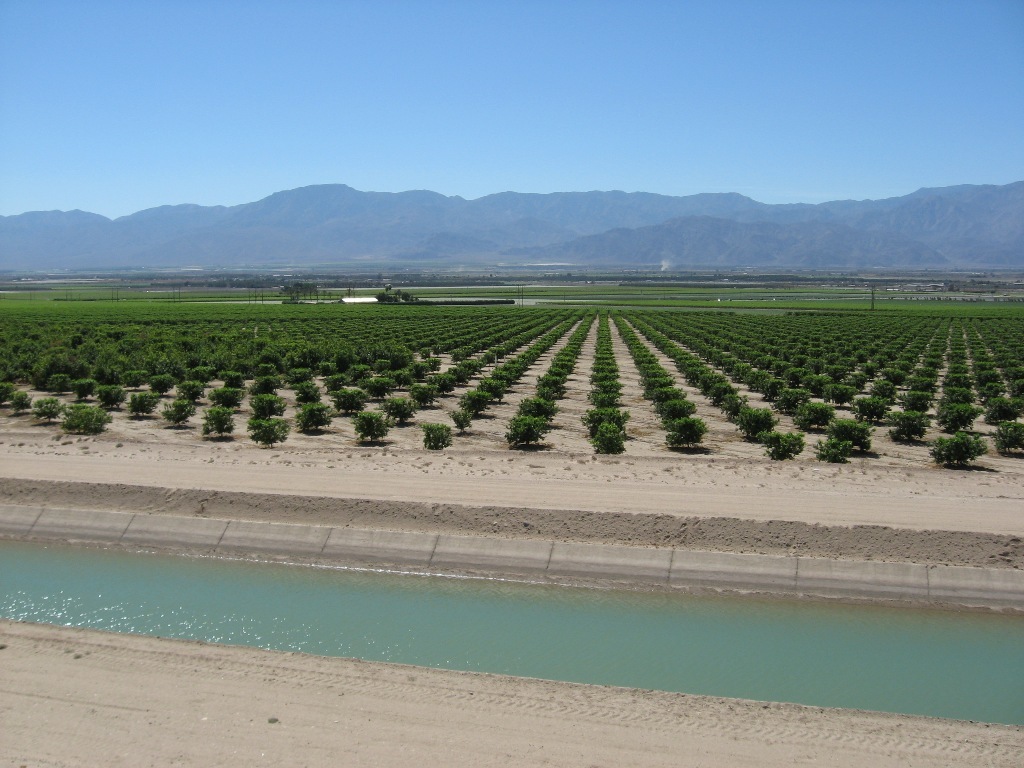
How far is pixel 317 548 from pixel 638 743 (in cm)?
710

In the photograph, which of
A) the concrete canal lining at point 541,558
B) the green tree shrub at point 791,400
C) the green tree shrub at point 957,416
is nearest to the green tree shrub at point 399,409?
the concrete canal lining at point 541,558

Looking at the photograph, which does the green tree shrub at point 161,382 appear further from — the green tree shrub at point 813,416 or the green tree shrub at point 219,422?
the green tree shrub at point 813,416

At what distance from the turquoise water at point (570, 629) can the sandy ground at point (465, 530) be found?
1037 mm

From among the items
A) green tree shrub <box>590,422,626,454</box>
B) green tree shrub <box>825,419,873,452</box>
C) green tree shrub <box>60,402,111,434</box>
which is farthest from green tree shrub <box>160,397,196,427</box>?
green tree shrub <box>825,419,873,452</box>

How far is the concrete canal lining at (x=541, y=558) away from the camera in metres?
12.0

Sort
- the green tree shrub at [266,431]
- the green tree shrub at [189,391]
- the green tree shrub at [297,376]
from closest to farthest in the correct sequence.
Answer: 1. the green tree shrub at [266,431]
2. the green tree shrub at [189,391]
3. the green tree shrub at [297,376]

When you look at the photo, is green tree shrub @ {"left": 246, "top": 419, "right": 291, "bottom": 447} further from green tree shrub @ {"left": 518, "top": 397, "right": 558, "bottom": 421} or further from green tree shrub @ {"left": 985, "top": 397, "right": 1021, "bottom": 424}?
green tree shrub @ {"left": 985, "top": 397, "right": 1021, "bottom": 424}

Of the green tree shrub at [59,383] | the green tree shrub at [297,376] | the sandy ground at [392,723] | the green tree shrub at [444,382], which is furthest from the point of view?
the green tree shrub at [297,376]

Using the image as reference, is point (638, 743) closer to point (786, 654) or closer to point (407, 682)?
point (407, 682)

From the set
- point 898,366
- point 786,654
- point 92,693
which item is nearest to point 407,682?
point 92,693

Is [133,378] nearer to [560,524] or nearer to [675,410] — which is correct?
[675,410]

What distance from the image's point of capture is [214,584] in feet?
40.7

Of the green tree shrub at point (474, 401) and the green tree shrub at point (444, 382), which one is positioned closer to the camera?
the green tree shrub at point (474, 401)

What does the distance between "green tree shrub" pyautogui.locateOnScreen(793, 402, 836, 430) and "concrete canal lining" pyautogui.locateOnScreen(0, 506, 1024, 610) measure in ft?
35.7
